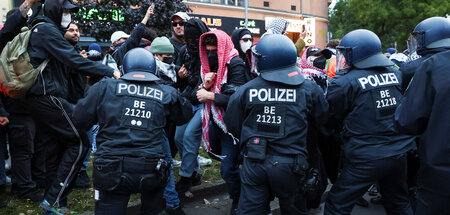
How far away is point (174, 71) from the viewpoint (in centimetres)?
486

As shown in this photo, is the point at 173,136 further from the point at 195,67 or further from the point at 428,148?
the point at 428,148

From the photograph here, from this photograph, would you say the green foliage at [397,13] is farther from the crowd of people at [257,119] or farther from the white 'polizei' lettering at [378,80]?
the white 'polizei' lettering at [378,80]

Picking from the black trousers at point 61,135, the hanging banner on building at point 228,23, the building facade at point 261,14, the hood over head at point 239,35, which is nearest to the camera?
the black trousers at point 61,135

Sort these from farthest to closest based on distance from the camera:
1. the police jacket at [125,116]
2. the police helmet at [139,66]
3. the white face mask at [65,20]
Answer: the white face mask at [65,20], the police helmet at [139,66], the police jacket at [125,116]

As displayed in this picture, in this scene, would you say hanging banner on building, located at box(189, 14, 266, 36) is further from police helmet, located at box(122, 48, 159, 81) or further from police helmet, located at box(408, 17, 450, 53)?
police helmet, located at box(408, 17, 450, 53)

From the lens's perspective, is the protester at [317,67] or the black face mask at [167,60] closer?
the protester at [317,67]

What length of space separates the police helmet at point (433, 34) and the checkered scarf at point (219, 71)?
1694 mm

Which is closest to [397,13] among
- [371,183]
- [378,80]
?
[378,80]

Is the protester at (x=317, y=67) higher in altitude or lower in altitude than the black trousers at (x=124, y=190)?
higher

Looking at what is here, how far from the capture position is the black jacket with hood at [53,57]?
13.0ft

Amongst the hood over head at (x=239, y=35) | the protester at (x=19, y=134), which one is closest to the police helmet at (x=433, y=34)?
the hood over head at (x=239, y=35)

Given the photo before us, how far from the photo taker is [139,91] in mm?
3285

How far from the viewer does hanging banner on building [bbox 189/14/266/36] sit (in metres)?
21.9

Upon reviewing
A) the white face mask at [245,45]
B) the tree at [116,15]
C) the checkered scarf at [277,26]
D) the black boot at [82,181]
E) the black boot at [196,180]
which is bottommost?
the black boot at [196,180]
